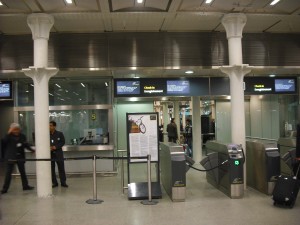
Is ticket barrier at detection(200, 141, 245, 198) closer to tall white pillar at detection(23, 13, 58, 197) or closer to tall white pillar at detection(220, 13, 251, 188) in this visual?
tall white pillar at detection(220, 13, 251, 188)

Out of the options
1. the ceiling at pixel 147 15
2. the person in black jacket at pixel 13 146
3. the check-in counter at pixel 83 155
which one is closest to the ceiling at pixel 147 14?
the ceiling at pixel 147 15

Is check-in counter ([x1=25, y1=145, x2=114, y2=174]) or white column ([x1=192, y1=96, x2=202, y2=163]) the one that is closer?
check-in counter ([x1=25, y1=145, x2=114, y2=174])

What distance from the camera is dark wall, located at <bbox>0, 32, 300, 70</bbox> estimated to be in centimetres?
895

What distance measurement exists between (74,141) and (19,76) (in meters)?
2.51

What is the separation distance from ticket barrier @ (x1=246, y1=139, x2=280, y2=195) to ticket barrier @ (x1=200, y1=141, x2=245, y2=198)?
0.54m

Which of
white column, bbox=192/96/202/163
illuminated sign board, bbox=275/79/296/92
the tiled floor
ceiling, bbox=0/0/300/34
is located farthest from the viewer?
white column, bbox=192/96/202/163

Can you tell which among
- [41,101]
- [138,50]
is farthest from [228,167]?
[41,101]

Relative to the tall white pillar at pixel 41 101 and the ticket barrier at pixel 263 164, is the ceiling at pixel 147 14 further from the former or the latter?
the ticket barrier at pixel 263 164

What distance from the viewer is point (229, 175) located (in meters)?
7.04

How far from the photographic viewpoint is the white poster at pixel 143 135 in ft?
25.0

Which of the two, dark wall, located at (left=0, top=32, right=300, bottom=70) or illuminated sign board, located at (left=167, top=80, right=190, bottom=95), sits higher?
dark wall, located at (left=0, top=32, right=300, bottom=70)

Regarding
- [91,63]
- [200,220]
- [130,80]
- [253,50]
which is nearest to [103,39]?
[91,63]

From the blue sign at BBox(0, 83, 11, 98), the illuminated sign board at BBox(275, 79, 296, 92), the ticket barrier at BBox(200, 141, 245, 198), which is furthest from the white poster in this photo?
the illuminated sign board at BBox(275, 79, 296, 92)

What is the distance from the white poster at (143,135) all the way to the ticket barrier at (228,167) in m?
1.26
